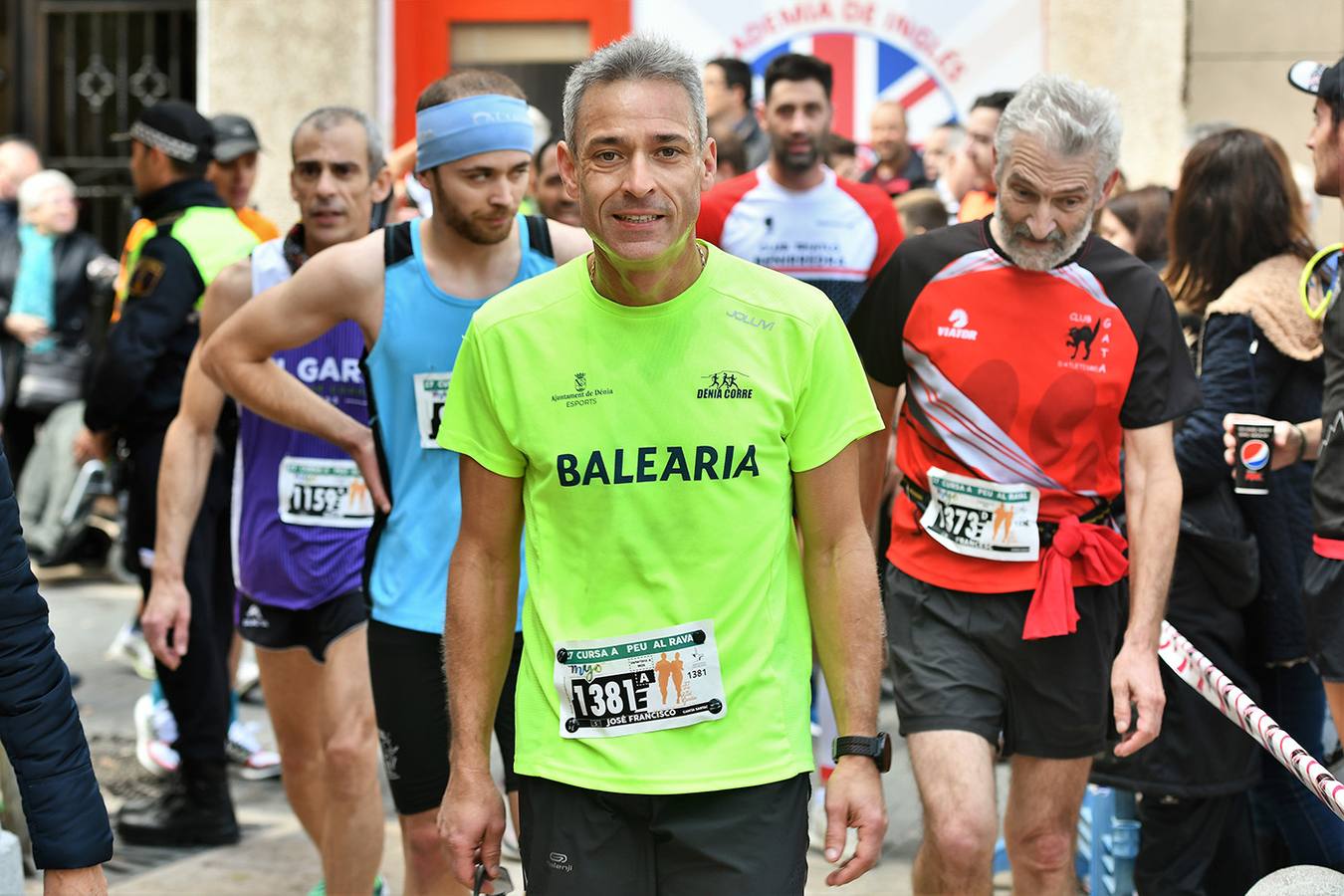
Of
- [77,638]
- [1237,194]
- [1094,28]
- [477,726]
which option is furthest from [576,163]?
[1094,28]

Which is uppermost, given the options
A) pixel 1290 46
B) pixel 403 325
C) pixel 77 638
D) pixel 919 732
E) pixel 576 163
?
pixel 1290 46

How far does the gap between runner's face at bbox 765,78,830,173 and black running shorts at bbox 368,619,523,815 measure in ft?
10.0

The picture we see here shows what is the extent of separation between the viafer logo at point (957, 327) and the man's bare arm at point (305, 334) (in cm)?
130

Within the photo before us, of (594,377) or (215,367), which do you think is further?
(215,367)

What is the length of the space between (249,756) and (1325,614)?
14.6 ft

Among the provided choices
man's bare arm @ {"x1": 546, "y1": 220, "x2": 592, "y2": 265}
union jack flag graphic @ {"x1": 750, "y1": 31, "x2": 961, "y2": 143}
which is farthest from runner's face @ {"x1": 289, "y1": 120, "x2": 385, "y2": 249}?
union jack flag graphic @ {"x1": 750, "y1": 31, "x2": 961, "y2": 143}

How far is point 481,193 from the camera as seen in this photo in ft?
14.6

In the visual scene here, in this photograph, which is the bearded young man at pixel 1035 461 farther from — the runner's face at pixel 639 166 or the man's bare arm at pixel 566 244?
the runner's face at pixel 639 166

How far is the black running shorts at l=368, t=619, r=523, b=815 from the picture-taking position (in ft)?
14.3

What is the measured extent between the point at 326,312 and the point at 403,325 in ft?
0.85

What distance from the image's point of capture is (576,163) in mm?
3201

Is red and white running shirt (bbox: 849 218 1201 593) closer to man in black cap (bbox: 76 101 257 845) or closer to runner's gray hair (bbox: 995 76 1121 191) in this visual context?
runner's gray hair (bbox: 995 76 1121 191)

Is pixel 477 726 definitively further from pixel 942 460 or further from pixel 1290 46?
pixel 1290 46

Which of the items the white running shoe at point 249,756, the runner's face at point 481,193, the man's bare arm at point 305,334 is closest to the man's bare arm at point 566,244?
the runner's face at point 481,193
